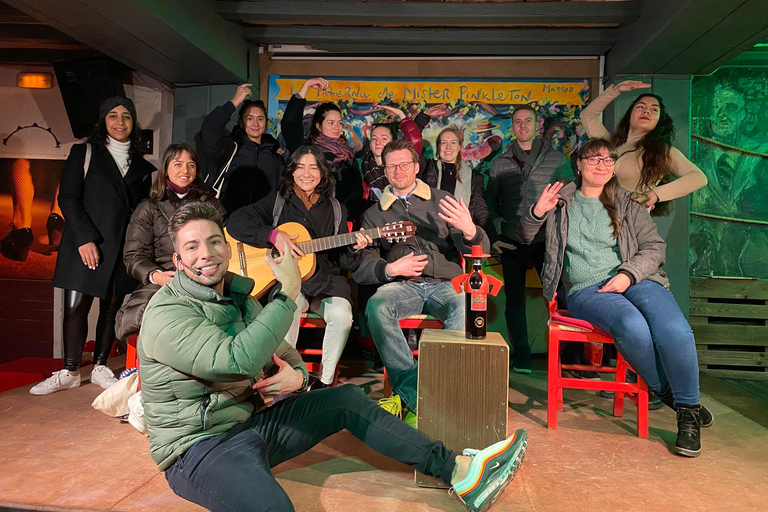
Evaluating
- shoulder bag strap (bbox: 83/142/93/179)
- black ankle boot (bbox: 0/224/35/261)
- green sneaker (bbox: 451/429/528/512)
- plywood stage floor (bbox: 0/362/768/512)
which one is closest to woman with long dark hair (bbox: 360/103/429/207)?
plywood stage floor (bbox: 0/362/768/512)

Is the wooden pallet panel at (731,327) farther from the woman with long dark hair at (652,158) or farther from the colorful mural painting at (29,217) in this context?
the colorful mural painting at (29,217)

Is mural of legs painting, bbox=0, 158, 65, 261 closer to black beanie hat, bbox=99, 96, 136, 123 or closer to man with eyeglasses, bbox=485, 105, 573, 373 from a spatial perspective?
black beanie hat, bbox=99, 96, 136, 123

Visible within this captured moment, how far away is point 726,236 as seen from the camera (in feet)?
16.1

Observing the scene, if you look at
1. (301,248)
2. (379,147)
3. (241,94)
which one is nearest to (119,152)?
(241,94)

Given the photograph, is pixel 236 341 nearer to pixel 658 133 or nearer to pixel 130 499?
pixel 130 499

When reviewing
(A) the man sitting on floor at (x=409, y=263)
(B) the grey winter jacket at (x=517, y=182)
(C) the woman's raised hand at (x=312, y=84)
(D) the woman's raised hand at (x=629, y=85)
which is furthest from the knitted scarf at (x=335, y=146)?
(D) the woman's raised hand at (x=629, y=85)

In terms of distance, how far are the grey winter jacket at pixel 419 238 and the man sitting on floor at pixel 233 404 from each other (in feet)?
4.25

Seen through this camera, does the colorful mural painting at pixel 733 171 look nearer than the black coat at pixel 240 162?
No

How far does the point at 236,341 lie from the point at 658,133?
137 inches

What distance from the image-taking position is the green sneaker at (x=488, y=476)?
1914 mm

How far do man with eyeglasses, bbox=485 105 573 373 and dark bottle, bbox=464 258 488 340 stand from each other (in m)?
1.87

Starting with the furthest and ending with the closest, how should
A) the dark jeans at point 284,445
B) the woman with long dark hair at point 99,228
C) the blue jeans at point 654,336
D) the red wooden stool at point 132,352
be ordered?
the woman with long dark hair at point 99,228
the red wooden stool at point 132,352
the blue jeans at point 654,336
the dark jeans at point 284,445

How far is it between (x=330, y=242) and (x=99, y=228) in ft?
5.40

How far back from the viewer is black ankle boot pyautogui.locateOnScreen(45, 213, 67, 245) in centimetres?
536
